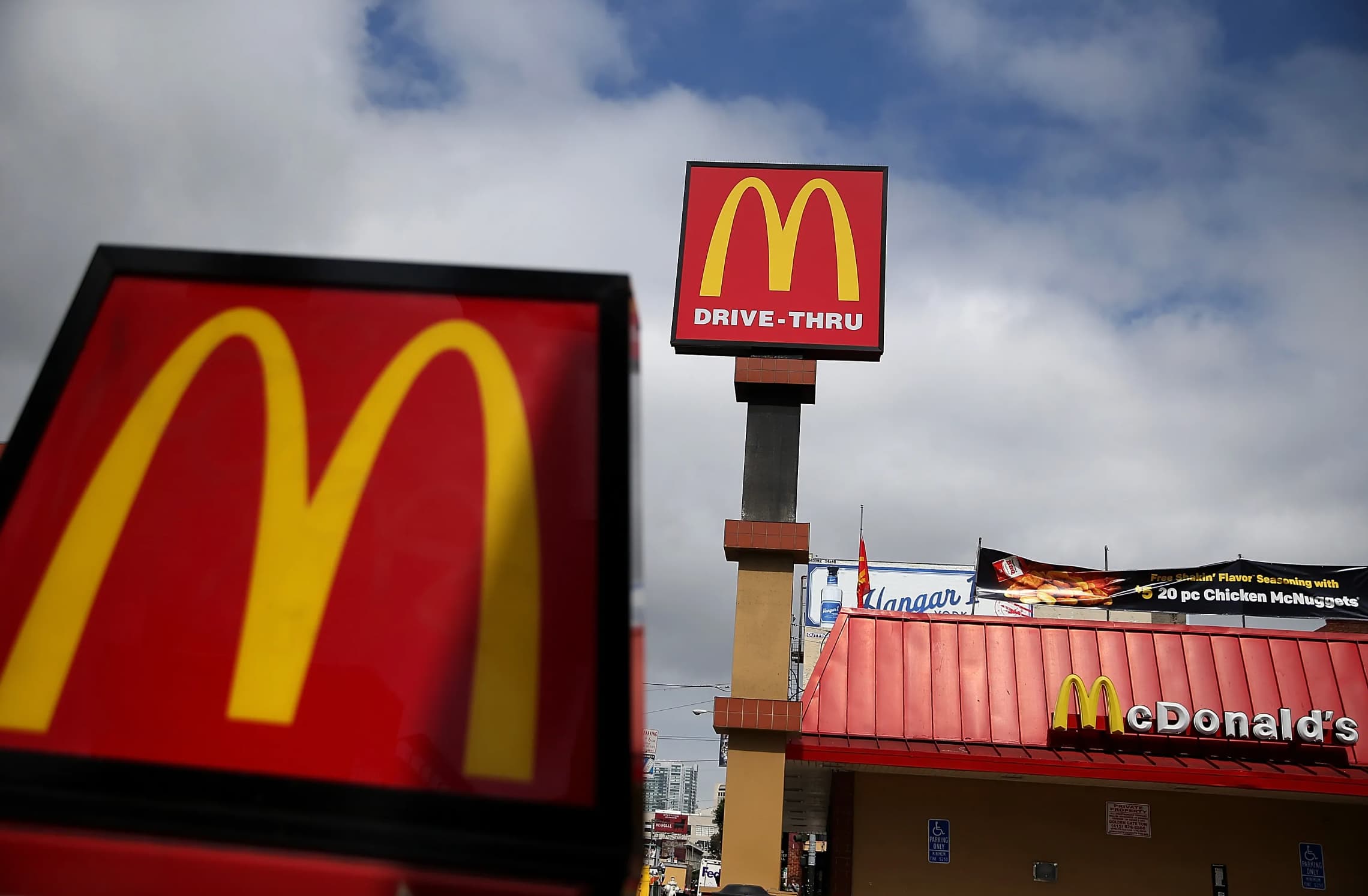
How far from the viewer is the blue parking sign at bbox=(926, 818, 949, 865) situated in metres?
16.2

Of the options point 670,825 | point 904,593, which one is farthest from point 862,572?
point 670,825

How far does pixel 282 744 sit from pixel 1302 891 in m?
18.4

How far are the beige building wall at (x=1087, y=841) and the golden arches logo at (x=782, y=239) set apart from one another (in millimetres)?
7888

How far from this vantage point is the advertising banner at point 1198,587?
21516mm

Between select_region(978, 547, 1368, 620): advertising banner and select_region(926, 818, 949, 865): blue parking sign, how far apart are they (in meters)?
6.10

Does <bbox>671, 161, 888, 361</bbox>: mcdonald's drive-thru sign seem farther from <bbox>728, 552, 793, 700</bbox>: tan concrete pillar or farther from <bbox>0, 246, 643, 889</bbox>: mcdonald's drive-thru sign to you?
<bbox>0, 246, 643, 889</bbox>: mcdonald's drive-thru sign

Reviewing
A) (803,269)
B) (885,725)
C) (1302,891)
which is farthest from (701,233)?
(1302,891)

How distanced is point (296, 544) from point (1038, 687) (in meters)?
15.8

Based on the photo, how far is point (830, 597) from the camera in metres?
41.4

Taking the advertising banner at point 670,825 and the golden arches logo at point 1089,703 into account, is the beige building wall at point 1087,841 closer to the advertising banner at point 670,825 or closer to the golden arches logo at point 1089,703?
the golden arches logo at point 1089,703

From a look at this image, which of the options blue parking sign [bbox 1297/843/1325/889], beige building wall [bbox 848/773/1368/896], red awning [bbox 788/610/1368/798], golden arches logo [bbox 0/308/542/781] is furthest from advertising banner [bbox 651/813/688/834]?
golden arches logo [bbox 0/308/542/781]

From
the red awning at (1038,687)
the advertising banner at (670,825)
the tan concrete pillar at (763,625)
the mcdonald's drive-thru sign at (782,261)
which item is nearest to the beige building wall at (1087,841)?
the red awning at (1038,687)

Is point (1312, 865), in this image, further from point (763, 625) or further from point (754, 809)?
point (763, 625)

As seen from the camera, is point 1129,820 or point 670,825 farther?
point 670,825
